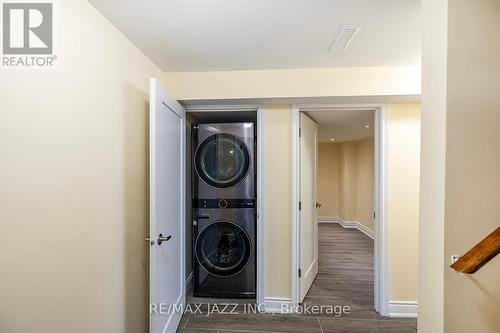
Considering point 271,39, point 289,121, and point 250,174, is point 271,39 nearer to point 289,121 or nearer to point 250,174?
point 289,121

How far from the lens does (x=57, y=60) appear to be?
107 cm

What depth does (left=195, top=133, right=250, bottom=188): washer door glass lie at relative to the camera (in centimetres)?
255

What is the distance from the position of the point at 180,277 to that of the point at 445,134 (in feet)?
7.38

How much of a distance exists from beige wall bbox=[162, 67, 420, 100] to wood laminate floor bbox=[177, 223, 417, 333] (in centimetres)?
212

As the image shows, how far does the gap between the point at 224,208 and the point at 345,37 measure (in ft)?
Result: 6.24

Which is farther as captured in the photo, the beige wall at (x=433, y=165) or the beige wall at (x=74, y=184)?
the beige wall at (x=433, y=165)

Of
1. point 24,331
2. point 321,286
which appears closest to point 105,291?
point 24,331

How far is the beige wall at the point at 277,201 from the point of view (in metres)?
2.35

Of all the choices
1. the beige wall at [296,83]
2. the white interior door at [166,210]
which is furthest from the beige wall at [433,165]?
the white interior door at [166,210]

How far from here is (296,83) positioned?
82.4 inches

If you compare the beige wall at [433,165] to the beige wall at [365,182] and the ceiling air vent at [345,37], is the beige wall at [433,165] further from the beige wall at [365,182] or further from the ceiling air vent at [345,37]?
the beige wall at [365,182]

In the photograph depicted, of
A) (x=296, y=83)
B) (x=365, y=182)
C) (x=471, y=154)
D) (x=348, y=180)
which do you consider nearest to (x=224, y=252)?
(x=296, y=83)

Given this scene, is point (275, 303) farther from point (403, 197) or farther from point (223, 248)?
point (403, 197)

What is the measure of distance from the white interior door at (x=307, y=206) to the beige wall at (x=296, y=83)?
1.44 ft
